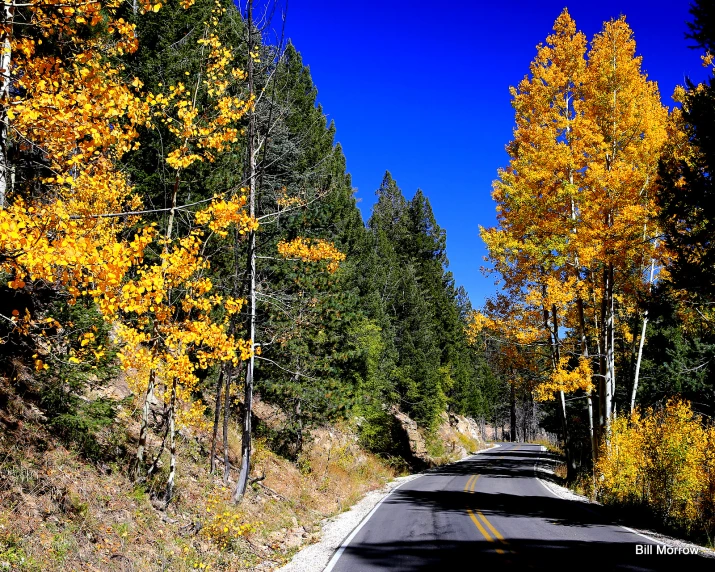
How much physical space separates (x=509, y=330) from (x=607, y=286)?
13.9ft

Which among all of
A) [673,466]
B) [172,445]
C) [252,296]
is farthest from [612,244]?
[172,445]

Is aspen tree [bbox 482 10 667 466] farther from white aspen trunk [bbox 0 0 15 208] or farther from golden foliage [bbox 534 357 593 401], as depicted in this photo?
white aspen trunk [bbox 0 0 15 208]

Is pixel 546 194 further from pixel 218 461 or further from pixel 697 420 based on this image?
pixel 218 461

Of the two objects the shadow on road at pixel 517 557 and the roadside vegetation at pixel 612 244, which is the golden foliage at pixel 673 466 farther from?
the shadow on road at pixel 517 557

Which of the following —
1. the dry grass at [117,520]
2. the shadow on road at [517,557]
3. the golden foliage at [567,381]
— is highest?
the golden foliage at [567,381]

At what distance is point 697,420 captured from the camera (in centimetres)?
1179

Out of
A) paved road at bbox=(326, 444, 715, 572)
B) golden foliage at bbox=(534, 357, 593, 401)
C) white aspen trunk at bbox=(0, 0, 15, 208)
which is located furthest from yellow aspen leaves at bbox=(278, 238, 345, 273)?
white aspen trunk at bbox=(0, 0, 15, 208)

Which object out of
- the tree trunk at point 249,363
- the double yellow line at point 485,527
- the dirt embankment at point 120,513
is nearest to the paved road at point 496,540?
the double yellow line at point 485,527

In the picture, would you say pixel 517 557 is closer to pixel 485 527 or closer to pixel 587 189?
pixel 485 527

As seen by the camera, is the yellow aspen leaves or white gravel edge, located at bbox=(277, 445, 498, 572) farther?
the yellow aspen leaves

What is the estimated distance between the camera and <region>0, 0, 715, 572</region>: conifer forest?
588 centimetres

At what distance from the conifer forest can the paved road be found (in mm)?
191

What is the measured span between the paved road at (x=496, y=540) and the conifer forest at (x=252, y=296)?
0.19m

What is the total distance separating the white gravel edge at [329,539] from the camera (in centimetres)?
874
